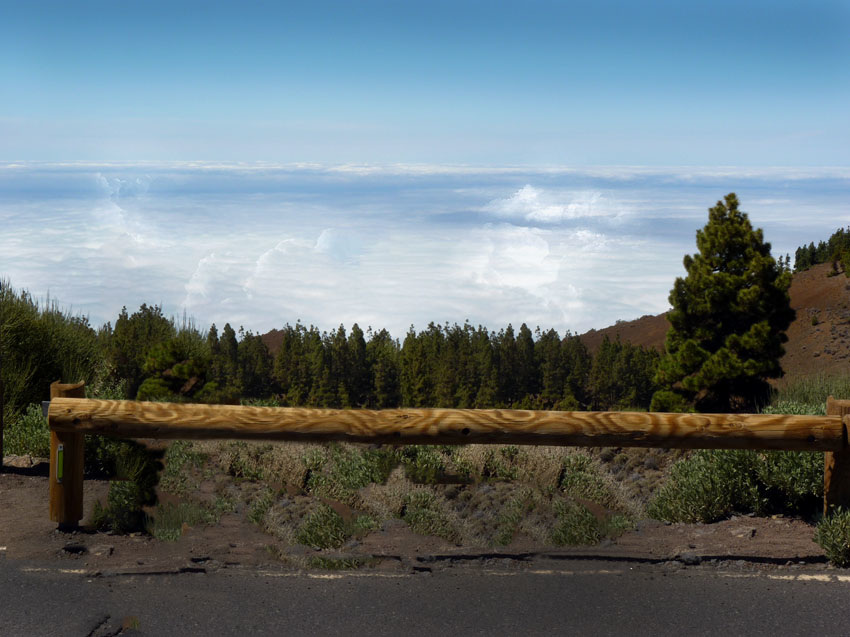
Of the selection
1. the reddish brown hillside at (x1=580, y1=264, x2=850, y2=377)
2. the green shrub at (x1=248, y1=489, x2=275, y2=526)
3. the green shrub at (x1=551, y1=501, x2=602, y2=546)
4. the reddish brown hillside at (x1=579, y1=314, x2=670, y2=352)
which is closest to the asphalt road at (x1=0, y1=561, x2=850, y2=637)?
the green shrub at (x1=551, y1=501, x2=602, y2=546)

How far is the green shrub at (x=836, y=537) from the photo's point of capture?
5910 mm

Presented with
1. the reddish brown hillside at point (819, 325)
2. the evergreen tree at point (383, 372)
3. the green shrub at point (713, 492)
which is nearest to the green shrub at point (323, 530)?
the green shrub at point (713, 492)

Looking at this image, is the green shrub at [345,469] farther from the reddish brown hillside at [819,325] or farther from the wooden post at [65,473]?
the reddish brown hillside at [819,325]

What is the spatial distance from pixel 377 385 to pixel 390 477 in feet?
64.6

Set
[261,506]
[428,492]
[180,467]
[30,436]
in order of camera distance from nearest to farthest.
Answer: [261,506] < [428,492] < [180,467] < [30,436]

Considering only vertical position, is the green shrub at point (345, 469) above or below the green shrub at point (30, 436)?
below

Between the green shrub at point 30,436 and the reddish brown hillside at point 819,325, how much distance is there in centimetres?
2216

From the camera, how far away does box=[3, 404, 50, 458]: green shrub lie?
9352 mm

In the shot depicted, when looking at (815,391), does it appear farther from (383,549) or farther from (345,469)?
(383,549)

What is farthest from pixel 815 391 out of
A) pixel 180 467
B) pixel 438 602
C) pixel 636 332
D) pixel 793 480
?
pixel 636 332

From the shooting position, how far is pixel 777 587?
5520mm

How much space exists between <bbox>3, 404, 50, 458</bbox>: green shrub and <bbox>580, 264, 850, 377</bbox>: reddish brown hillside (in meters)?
22.2

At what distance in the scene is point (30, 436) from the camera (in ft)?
31.1

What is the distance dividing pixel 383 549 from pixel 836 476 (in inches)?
131
